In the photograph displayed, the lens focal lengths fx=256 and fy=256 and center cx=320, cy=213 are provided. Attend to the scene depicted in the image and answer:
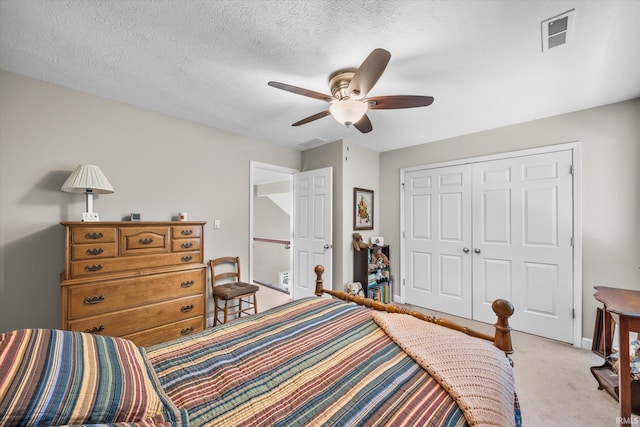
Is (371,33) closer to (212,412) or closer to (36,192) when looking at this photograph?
(212,412)

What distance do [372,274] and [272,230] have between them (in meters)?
3.59

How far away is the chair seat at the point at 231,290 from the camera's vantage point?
110 inches

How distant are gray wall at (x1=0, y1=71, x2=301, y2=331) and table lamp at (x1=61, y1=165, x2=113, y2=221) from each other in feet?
0.75

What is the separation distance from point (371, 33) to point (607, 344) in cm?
318

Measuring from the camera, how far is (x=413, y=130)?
3.19 meters

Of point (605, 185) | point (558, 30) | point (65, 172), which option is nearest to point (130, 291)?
point (65, 172)

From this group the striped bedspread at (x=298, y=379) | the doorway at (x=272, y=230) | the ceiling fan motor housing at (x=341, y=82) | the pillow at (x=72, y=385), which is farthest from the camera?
the doorway at (x=272, y=230)

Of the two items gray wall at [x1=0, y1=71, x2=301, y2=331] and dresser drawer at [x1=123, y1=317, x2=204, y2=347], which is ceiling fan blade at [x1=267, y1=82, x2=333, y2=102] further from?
dresser drawer at [x1=123, y1=317, x2=204, y2=347]

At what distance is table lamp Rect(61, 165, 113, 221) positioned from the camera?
79.4 inches

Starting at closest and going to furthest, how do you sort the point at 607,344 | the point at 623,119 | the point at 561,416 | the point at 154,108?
the point at 561,416 → the point at 607,344 → the point at 623,119 → the point at 154,108

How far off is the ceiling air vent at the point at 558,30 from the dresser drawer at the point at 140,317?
3307mm

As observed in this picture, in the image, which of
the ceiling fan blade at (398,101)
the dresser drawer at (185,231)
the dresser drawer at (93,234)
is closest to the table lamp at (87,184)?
the dresser drawer at (93,234)

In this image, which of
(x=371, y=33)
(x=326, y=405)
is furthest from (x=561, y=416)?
(x=371, y=33)

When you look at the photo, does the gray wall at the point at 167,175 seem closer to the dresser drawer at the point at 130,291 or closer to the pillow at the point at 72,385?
the dresser drawer at the point at 130,291
